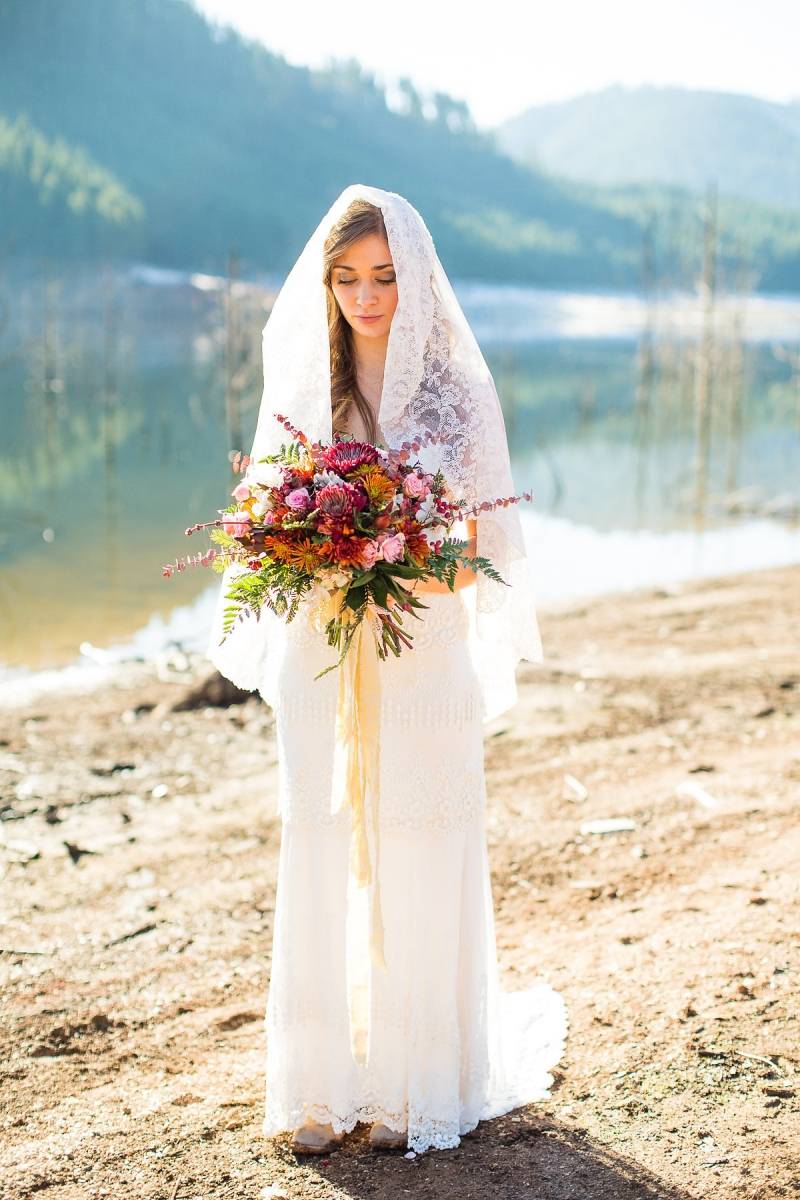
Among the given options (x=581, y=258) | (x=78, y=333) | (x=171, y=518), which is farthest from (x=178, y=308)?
(x=581, y=258)

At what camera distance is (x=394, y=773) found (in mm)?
3502

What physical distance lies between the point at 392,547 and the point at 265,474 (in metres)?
0.52

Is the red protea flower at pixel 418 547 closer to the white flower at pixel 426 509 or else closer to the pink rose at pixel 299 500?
the white flower at pixel 426 509

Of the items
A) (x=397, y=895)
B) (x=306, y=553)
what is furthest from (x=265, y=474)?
(x=397, y=895)

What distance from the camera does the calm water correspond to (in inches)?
586

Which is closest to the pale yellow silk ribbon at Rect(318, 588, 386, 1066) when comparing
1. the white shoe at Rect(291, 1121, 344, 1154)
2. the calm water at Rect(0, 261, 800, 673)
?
the white shoe at Rect(291, 1121, 344, 1154)

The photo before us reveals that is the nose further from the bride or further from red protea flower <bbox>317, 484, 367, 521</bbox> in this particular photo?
red protea flower <bbox>317, 484, 367, 521</bbox>

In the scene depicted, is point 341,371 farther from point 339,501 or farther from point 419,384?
point 339,501

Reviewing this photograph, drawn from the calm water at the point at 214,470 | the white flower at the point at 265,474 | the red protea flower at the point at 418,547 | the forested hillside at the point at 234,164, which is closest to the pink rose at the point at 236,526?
the white flower at the point at 265,474

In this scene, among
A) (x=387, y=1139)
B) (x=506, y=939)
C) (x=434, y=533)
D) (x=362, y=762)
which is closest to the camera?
(x=434, y=533)

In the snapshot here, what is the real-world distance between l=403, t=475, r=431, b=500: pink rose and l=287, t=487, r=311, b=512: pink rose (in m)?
0.25

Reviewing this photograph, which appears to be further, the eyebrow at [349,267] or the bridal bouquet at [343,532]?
the eyebrow at [349,267]

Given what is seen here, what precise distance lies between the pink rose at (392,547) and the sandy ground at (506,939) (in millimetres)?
1756

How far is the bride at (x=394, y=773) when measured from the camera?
3.45m
